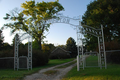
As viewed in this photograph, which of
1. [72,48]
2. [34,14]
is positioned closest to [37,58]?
[34,14]

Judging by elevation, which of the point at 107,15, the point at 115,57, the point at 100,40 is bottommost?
the point at 115,57

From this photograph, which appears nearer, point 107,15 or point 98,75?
point 98,75

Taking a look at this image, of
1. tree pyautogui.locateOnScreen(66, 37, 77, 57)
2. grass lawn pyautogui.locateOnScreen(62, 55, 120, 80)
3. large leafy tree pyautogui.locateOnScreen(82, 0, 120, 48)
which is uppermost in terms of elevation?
large leafy tree pyautogui.locateOnScreen(82, 0, 120, 48)

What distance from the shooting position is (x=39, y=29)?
2555 cm

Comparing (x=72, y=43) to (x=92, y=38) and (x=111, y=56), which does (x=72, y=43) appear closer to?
(x=92, y=38)

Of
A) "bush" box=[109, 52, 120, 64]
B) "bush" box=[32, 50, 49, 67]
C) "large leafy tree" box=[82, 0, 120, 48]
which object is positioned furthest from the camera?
"large leafy tree" box=[82, 0, 120, 48]

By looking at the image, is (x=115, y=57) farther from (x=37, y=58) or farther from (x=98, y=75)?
(x=37, y=58)

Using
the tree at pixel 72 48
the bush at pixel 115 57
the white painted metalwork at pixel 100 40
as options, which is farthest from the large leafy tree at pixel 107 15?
the tree at pixel 72 48

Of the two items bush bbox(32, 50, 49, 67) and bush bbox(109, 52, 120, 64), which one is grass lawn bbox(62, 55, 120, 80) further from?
bush bbox(32, 50, 49, 67)

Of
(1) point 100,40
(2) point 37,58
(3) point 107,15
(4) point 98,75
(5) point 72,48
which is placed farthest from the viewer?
(5) point 72,48

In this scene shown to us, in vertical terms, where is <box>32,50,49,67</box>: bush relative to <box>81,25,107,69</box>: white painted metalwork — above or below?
below

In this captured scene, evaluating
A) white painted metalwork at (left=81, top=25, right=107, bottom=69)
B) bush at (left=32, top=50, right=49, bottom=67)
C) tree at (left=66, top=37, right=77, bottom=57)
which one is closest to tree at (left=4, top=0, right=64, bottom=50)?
bush at (left=32, top=50, right=49, bottom=67)

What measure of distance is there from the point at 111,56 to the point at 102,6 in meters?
7.45

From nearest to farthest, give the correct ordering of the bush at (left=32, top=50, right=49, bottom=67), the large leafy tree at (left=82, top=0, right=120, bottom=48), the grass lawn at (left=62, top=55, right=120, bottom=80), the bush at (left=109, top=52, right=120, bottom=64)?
the grass lawn at (left=62, top=55, right=120, bottom=80)
the bush at (left=109, top=52, right=120, bottom=64)
the bush at (left=32, top=50, right=49, bottom=67)
the large leafy tree at (left=82, top=0, right=120, bottom=48)
